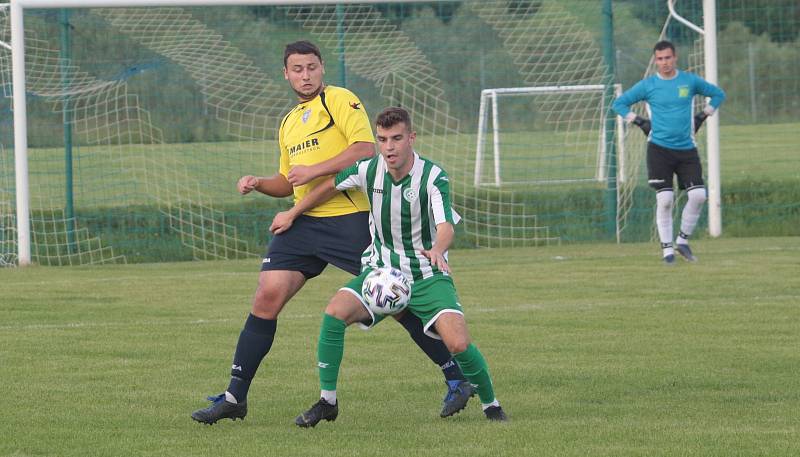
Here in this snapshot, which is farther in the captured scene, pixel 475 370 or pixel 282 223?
pixel 282 223

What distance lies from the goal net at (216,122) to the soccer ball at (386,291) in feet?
32.6

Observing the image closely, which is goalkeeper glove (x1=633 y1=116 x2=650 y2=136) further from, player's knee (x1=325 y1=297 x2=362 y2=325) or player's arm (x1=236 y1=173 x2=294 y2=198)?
player's knee (x1=325 y1=297 x2=362 y2=325)

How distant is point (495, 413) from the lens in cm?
655

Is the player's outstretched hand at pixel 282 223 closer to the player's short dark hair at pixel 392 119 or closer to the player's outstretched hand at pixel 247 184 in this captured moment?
the player's outstretched hand at pixel 247 184

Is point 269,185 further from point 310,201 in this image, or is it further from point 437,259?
point 437,259

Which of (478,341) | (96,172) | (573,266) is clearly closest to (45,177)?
(96,172)

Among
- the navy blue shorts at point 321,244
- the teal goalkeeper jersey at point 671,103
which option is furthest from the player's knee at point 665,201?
the navy blue shorts at point 321,244

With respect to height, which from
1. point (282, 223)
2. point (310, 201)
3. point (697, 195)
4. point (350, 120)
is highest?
point (350, 120)

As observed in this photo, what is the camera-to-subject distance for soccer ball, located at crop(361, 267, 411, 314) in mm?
6441

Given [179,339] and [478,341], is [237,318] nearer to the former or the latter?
[179,339]

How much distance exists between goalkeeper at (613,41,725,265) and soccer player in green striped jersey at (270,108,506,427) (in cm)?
768

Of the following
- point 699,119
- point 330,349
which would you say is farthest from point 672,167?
point 330,349

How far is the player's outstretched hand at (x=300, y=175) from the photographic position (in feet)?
22.3

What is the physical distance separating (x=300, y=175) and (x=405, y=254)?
66 centimetres
